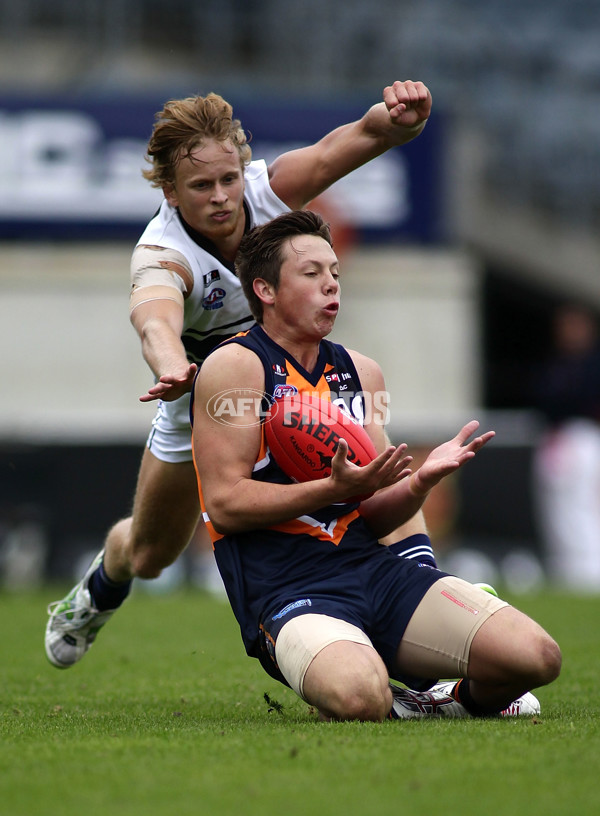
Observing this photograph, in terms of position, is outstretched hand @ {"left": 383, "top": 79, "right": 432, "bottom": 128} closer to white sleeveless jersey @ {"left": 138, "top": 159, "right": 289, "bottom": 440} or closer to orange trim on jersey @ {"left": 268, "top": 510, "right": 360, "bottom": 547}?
white sleeveless jersey @ {"left": 138, "top": 159, "right": 289, "bottom": 440}

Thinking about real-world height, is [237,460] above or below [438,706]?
above

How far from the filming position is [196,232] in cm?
505

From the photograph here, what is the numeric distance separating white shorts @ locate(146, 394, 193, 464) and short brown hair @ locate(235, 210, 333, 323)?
892mm

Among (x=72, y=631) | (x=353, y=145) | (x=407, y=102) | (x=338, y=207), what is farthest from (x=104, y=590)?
(x=338, y=207)

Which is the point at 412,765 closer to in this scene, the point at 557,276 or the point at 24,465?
the point at 24,465

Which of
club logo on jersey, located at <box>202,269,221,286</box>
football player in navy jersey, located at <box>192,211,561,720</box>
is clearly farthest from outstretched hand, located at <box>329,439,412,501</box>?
club logo on jersey, located at <box>202,269,221,286</box>

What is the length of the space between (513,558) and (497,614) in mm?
7572

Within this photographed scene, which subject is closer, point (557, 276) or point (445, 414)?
point (445, 414)

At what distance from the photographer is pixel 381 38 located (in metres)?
17.2

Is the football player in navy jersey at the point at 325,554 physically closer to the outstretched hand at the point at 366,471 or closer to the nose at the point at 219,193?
the outstretched hand at the point at 366,471

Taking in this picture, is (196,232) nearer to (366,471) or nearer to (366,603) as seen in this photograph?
(366,471)

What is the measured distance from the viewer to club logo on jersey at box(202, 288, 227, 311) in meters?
5.16

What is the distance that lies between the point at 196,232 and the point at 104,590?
187 cm

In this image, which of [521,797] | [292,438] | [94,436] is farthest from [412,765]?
[94,436]
